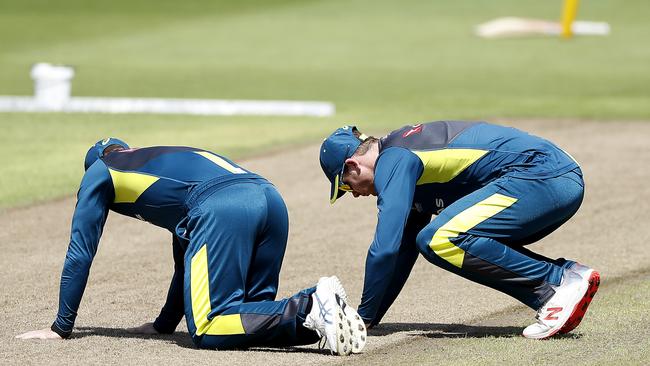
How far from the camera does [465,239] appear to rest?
23.4 ft

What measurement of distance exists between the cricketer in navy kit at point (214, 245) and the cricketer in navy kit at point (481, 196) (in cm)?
43

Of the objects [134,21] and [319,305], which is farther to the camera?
[134,21]

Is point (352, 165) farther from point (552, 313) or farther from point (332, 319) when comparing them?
point (552, 313)

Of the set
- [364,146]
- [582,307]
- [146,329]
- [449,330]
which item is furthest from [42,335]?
[582,307]

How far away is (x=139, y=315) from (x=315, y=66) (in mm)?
16958

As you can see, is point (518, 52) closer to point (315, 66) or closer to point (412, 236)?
point (315, 66)

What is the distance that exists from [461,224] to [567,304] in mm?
786

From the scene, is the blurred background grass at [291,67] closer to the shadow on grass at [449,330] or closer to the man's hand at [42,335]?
the man's hand at [42,335]

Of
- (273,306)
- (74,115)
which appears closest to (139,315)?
(273,306)

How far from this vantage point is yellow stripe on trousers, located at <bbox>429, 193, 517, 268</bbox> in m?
7.14

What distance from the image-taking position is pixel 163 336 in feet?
25.3

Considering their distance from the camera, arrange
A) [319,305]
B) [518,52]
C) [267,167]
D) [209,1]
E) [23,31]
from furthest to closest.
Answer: [209,1]
[23,31]
[518,52]
[267,167]
[319,305]

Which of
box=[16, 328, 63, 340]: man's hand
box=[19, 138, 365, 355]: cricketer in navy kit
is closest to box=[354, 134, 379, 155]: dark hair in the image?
box=[19, 138, 365, 355]: cricketer in navy kit

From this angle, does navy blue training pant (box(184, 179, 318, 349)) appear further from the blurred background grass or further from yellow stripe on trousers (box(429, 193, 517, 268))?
the blurred background grass
